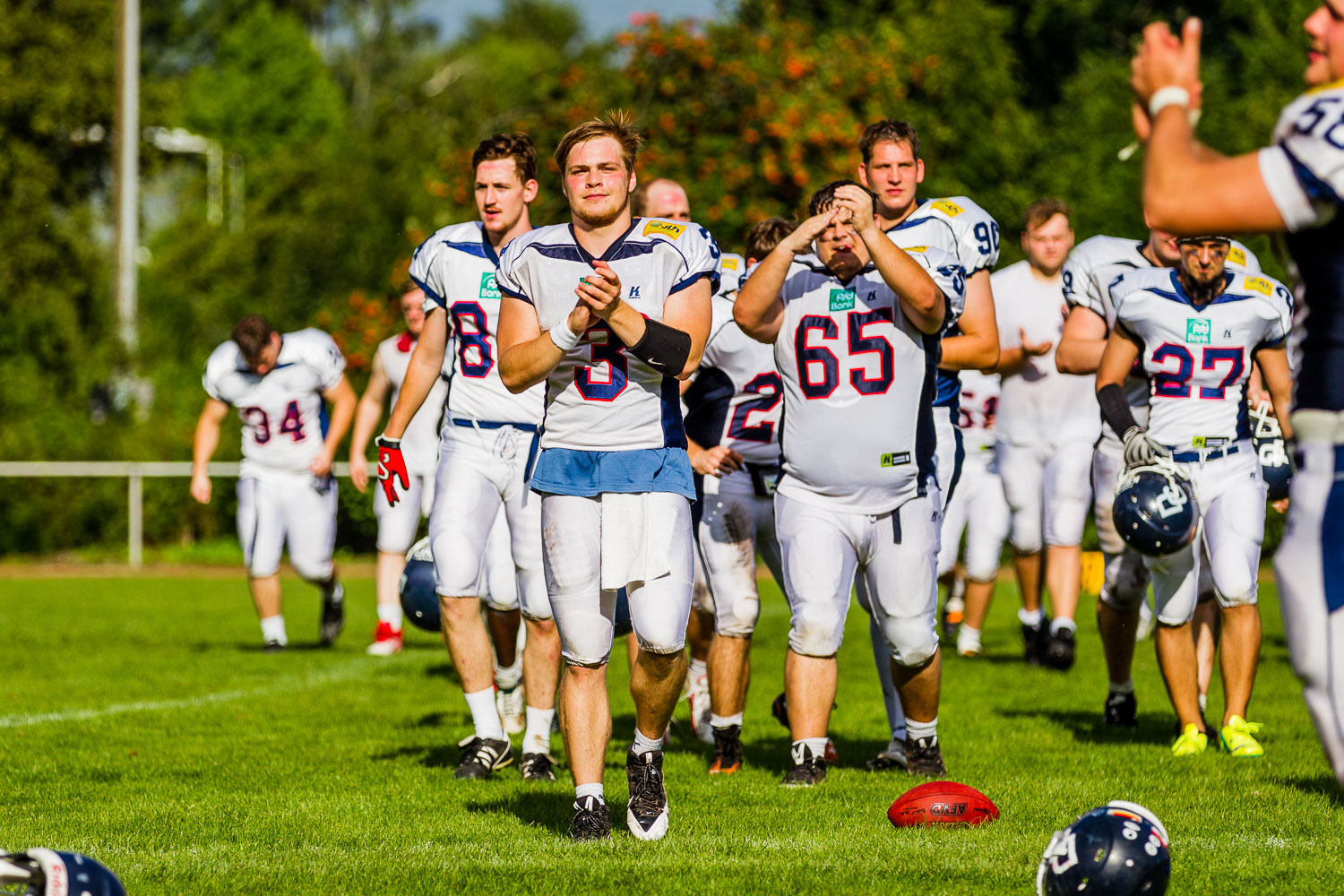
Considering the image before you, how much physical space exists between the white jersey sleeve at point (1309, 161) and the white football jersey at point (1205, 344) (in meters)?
3.59

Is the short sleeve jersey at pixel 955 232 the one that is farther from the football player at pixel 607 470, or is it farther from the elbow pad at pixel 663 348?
the elbow pad at pixel 663 348

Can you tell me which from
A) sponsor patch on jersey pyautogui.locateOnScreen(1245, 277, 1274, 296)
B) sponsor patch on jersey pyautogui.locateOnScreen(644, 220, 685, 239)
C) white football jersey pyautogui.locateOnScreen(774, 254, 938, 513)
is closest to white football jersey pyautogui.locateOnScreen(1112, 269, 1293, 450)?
sponsor patch on jersey pyautogui.locateOnScreen(1245, 277, 1274, 296)

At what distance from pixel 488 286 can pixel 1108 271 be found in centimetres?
276

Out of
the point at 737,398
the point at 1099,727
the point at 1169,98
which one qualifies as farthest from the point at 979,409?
the point at 1169,98

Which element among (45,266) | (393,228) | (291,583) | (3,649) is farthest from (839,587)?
(393,228)

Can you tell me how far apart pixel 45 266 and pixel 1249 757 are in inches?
917

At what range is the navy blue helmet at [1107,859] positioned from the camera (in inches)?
157

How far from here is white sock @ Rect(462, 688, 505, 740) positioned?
6.50 meters

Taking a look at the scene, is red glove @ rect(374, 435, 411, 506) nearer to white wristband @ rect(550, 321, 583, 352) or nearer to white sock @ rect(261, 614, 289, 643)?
white wristband @ rect(550, 321, 583, 352)

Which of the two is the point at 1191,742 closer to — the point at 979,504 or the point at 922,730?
the point at 922,730

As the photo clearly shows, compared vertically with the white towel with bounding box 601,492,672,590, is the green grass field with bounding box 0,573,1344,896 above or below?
below

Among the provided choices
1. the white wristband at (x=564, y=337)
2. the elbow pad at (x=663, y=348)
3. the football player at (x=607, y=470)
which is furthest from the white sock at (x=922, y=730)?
the white wristband at (x=564, y=337)

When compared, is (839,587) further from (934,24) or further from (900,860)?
(934,24)

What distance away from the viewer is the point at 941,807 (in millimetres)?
5297
